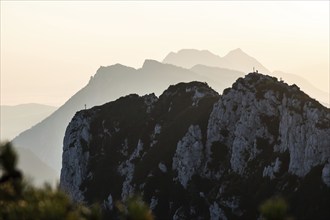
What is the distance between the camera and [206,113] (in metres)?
179

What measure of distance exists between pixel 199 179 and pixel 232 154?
1397 cm

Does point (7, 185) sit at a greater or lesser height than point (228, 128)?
lesser

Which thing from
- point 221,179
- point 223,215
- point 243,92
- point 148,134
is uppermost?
point 243,92

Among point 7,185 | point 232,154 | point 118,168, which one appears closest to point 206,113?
point 232,154

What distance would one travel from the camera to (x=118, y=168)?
192000 mm

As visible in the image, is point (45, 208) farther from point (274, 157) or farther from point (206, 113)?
point (206, 113)

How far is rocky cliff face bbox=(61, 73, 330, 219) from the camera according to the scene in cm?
13162

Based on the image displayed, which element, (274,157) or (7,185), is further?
(274,157)

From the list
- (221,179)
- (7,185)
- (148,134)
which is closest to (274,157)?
(221,179)

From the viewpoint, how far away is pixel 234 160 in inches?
6048

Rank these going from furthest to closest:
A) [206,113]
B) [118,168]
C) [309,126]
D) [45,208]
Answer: [118,168] < [206,113] < [309,126] < [45,208]

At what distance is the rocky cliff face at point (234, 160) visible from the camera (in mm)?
131625

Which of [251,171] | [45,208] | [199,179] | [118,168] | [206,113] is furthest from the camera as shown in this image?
[118,168]

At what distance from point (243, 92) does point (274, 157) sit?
29.8 m
